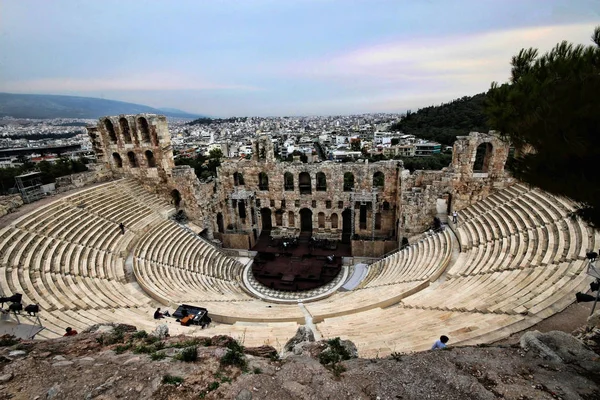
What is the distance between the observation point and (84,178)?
65.6 feet

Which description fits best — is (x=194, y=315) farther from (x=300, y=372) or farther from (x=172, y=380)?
(x=300, y=372)

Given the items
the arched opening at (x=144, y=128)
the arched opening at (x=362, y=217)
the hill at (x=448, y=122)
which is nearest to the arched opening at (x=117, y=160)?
the arched opening at (x=144, y=128)

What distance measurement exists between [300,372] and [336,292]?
37.7 ft

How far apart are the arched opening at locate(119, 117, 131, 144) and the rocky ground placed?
18.0 m

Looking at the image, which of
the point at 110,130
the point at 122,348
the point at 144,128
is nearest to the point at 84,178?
the point at 110,130

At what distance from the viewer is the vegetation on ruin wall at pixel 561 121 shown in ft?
13.4

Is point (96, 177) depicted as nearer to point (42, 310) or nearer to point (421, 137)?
point (42, 310)

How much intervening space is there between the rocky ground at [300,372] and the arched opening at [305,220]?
18347 mm

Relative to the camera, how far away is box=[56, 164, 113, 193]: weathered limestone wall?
753 inches

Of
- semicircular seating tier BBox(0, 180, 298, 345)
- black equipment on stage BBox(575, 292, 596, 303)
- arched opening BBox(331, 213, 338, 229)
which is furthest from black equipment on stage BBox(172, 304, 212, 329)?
arched opening BBox(331, 213, 338, 229)

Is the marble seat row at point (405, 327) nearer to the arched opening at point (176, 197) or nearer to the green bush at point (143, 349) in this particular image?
the green bush at point (143, 349)

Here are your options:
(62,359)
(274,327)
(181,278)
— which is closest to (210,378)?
(62,359)

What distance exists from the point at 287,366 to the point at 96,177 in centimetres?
2153

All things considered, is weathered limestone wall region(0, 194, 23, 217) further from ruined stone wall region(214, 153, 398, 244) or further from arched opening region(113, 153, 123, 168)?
ruined stone wall region(214, 153, 398, 244)
